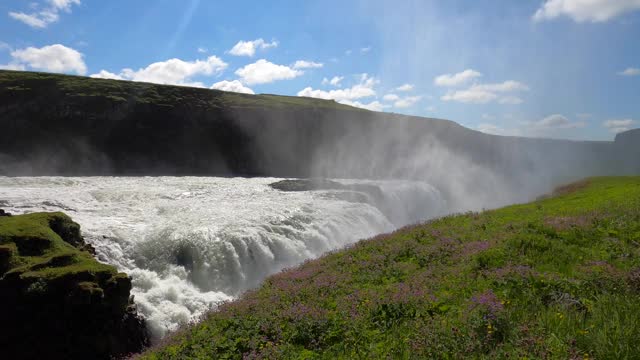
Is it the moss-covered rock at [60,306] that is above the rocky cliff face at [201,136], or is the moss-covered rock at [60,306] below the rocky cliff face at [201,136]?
below

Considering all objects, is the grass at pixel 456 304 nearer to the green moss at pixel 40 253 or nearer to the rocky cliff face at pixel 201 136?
the green moss at pixel 40 253

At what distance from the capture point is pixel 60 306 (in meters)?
14.3

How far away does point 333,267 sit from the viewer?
1371 cm

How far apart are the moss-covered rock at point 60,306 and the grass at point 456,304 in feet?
18.9

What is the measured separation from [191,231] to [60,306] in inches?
430

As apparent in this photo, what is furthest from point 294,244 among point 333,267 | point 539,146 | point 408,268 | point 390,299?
point 539,146

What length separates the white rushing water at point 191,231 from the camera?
20.6m

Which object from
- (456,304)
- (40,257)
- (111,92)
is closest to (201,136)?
(111,92)

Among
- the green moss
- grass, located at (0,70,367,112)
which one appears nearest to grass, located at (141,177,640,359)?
the green moss

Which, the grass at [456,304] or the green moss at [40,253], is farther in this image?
the green moss at [40,253]

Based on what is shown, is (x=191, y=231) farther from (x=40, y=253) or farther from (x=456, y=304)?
(x=456, y=304)

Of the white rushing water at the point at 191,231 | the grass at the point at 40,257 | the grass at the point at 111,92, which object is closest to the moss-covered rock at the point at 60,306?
the grass at the point at 40,257

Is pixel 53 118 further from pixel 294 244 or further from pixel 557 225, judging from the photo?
pixel 557 225

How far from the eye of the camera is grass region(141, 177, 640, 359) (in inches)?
260
